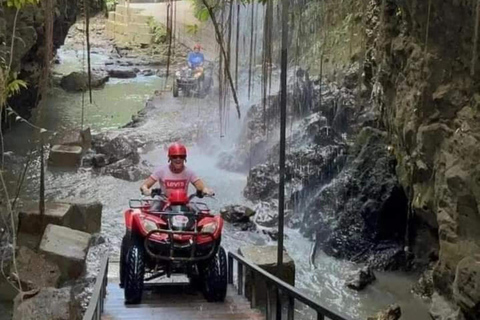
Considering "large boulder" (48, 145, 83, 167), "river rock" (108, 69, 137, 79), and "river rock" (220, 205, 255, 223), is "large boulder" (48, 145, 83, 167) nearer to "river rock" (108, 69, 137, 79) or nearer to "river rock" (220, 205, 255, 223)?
"river rock" (220, 205, 255, 223)

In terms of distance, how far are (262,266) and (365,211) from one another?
14.6 ft

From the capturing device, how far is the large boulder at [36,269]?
8.50m

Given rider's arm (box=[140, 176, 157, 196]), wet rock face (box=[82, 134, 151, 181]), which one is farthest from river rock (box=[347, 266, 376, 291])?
wet rock face (box=[82, 134, 151, 181])

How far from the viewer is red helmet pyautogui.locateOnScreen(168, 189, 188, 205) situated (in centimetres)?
669

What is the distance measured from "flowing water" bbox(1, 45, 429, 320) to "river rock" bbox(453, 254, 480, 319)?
2.82 m

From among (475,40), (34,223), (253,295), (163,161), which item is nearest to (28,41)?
(163,161)

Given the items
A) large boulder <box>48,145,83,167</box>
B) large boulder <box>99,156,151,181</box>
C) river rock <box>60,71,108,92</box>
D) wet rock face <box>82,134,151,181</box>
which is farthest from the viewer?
river rock <box>60,71,108,92</box>

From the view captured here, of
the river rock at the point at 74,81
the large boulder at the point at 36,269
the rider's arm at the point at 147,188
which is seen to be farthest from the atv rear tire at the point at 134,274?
the river rock at the point at 74,81

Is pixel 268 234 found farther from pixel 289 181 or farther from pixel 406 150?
pixel 406 150

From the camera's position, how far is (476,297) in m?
5.48

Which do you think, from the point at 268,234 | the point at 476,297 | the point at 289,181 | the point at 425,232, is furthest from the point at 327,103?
the point at 476,297

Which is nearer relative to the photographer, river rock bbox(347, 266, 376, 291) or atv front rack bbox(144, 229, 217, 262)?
atv front rack bbox(144, 229, 217, 262)

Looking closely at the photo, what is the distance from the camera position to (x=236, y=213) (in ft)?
41.4

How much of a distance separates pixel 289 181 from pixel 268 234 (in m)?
2.18
